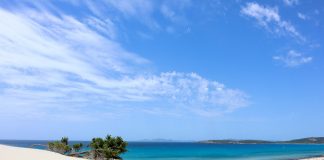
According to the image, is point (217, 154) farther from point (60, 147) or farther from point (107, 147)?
point (60, 147)

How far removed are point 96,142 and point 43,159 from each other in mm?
16009

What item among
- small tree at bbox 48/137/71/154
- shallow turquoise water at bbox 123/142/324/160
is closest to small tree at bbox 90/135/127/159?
A: small tree at bbox 48/137/71/154

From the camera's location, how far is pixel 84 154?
3575 centimetres

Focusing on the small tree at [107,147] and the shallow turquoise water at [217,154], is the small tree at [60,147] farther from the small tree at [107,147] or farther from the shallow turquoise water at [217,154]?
the shallow turquoise water at [217,154]

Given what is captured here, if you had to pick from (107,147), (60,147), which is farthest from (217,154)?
(60,147)

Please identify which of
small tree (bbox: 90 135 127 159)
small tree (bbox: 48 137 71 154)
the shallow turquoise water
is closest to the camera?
small tree (bbox: 90 135 127 159)

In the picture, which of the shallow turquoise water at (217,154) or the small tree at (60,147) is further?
the shallow turquoise water at (217,154)

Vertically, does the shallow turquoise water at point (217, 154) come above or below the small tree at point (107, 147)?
above

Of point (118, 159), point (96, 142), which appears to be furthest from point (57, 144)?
point (118, 159)

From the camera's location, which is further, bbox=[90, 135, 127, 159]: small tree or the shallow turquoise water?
the shallow turquoise water

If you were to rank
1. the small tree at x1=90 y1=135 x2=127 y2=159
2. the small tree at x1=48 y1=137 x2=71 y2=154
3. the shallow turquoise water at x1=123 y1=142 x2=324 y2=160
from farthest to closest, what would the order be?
the shallow turquoise water at x1=123 y1=142 x2=324 y2=160
the small tree at x1=48 y1=137 x2=71 y2=154
the small tree at x1=90 y1=135 x2=127 y2=159

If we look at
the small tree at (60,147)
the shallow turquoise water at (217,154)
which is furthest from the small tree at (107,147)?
the shallow turquoise water at (217,154)

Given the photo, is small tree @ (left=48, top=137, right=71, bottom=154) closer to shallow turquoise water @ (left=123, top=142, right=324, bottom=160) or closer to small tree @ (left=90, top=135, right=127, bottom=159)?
small tree @ (left=90, top=135, right=127, bottom=159)

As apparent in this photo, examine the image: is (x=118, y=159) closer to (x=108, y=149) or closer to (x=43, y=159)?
(x=108, y=149)
